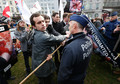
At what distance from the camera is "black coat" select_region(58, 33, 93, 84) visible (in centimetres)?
131

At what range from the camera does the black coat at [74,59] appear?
51.4 inches

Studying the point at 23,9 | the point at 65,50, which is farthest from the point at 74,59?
the point at 23,9

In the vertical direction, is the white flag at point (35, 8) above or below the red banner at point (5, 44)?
above

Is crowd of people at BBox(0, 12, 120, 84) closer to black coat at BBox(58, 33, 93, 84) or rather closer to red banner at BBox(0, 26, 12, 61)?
black coat at BBox(58, 33, 93, 84)

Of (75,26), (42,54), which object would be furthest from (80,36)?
(42,54)

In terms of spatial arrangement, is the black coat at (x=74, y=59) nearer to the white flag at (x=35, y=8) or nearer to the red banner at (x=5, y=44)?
the red banner at (x=5, y=44)

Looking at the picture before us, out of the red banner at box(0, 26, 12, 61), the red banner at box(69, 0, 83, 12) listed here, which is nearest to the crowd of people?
the red banner at box(0, 26, 12, 61)

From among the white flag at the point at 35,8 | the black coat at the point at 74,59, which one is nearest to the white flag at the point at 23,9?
the white flag at the point at 35,8

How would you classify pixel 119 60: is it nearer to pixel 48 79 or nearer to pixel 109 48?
pixel 109 48

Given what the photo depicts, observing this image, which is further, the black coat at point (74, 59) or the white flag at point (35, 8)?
the white flag at point (35, 8)

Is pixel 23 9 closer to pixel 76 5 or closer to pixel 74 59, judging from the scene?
pixel 74 59

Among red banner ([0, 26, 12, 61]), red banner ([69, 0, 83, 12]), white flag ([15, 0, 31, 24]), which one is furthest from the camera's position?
red banner ([69, 0, 83, 12])

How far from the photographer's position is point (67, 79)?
1446 mm

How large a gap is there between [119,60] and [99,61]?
1486 millimetres
